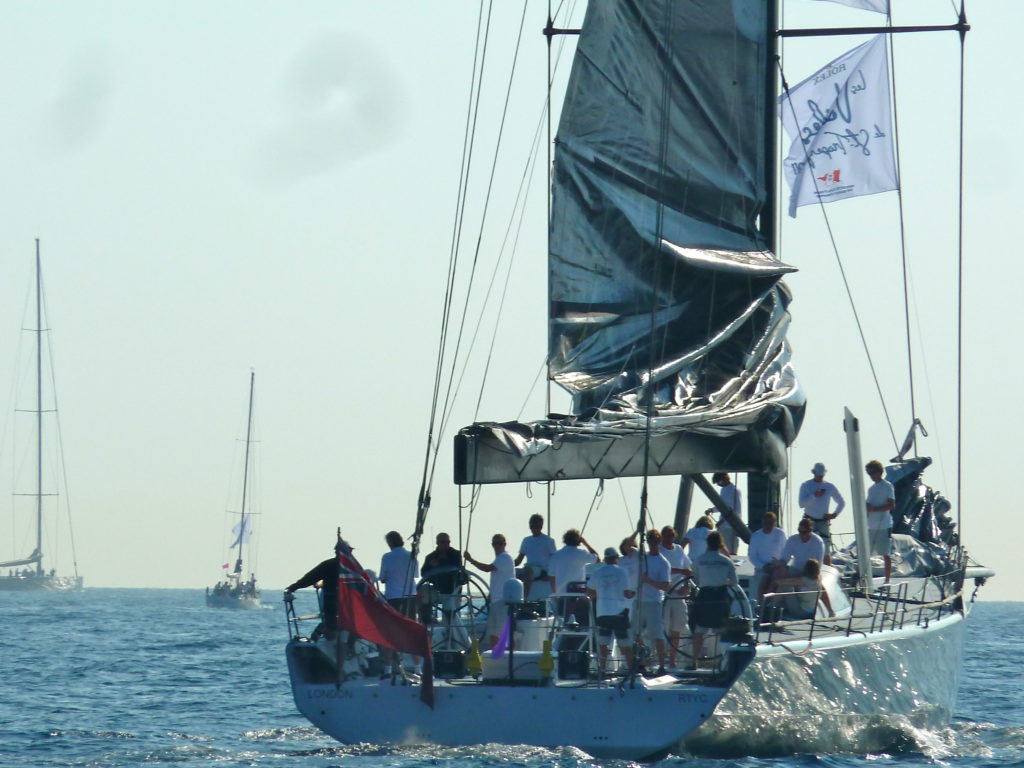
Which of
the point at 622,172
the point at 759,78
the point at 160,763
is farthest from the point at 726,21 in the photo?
the point at 160,763

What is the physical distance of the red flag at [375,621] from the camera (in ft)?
59.8

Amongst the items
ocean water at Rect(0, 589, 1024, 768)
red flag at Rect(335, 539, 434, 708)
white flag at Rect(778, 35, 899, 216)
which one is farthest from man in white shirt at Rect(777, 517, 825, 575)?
white flag at Rect(778, 35, 899, 216)

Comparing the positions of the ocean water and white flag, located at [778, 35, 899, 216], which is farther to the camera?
white flag, located at [778, 35, 899, 216]

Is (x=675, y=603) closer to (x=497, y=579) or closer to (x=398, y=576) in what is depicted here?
(x=497, y=579)

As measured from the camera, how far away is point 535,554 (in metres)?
20.4

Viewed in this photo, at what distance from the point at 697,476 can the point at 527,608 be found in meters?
4.81

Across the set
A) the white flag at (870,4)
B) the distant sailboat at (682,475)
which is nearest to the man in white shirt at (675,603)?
the distant sailboat at (682,475)

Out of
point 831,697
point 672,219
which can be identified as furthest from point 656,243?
point 831,697

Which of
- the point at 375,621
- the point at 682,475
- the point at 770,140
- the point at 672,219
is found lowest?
the point at 375,621

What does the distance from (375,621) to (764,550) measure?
4.52 meters

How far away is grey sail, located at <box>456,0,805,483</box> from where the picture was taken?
23031 millimetres

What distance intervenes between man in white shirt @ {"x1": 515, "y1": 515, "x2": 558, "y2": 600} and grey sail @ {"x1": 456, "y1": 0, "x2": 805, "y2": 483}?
200 centimetres

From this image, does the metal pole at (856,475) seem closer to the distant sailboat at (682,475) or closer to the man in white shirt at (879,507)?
the distant sailboat at (682,475)

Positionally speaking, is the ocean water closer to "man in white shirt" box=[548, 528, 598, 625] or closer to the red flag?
the red flag
